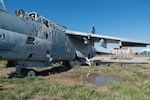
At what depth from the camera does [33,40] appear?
10.8 meters

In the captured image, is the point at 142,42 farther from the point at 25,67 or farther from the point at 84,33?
the point at 25,67

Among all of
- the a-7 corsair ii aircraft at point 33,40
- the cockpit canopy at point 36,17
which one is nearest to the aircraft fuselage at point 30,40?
the a-7 corsair ii aircraft at point 33,40

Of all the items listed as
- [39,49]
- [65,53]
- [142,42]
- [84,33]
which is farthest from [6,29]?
[142,42]

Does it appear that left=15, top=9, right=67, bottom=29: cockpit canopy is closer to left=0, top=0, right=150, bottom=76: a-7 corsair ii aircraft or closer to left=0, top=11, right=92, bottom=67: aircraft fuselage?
left=0, top=0, right=150, bottom=76: a-7 corsair ii aircraft

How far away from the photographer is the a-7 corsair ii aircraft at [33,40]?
930 cm

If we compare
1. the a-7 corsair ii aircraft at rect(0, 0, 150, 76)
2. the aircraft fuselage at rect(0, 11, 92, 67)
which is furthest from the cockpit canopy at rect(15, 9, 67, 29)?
the aircraft fuselage at rect(0, 11, 92, 67)

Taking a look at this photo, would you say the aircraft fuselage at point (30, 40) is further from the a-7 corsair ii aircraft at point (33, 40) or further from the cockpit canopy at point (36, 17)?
the cockpit canopy at point (36, 17)

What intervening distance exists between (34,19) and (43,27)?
33.5 inches

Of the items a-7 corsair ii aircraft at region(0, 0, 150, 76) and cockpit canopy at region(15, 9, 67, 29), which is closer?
a-7 corsair ii aircraft at region(0, 0, 150, 76)

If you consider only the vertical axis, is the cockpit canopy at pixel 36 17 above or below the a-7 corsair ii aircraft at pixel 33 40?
above

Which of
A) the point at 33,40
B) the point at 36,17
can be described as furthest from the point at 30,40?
the point at 36,17

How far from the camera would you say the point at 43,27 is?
12.2 meters

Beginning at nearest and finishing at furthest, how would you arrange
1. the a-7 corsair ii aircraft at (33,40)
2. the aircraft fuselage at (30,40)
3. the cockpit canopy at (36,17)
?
the aircraft fuselage at (30,40) → the a-7 corsair ii aircraft at (33,40) → the cockpit canopy at (36,17)

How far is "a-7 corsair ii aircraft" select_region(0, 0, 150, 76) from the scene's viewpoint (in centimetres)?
930
